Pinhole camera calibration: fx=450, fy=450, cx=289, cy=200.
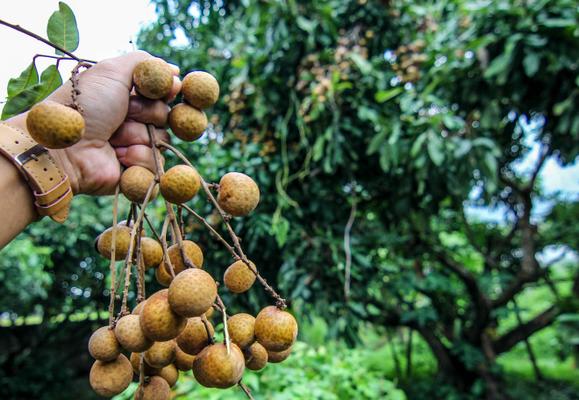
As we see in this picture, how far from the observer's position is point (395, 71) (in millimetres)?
1974

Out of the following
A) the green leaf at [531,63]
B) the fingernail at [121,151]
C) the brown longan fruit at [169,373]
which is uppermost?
the green leaf at [531,63]

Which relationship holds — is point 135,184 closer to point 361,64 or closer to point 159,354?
point 159,354

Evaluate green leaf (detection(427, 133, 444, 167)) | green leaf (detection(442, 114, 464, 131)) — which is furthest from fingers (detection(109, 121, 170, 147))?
green leaf (detection(442, 114, 464, 131))

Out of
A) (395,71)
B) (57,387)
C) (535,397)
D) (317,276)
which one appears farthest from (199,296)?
(57,387)

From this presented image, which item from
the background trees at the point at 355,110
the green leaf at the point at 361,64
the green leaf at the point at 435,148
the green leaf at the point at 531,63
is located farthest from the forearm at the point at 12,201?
the green leaf at the point at 531,63

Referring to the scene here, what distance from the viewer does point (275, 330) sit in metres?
0.43

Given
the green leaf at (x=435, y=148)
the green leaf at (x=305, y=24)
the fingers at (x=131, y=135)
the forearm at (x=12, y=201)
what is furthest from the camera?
the green leaf at (x=305, y=24)

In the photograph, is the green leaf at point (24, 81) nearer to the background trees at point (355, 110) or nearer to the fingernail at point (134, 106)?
the fingernail at point (134, 106)

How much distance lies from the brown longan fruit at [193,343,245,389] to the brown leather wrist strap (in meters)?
0.26

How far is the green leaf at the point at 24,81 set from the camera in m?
0.51

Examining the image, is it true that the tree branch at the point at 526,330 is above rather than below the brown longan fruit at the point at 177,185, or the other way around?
above

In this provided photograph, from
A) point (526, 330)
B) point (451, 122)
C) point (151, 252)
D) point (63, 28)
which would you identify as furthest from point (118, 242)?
point (526, 330)

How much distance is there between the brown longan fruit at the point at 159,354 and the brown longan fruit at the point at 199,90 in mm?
269

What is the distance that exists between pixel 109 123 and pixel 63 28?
0.41 ft
